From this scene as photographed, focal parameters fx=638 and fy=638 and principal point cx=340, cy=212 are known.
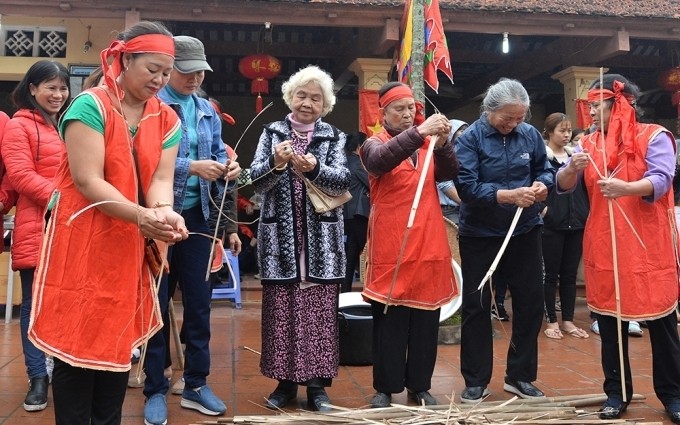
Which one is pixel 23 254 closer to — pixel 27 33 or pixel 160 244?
pixel 160 244

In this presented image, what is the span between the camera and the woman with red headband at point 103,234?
1.95 m

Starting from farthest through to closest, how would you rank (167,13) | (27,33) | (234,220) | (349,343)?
(27,33) < (167,13) < (349,343) < (234,220)

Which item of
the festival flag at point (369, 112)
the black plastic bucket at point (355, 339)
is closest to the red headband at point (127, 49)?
the black plastic bucket at point (355, 339)

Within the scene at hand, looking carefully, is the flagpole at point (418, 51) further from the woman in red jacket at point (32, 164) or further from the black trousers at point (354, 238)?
the woman in red jacket at point (32, 164)

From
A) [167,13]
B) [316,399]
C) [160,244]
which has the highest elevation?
[167,13]

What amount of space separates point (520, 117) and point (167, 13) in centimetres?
510

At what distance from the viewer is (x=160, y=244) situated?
2.22m

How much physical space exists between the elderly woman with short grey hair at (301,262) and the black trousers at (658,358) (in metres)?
1.35

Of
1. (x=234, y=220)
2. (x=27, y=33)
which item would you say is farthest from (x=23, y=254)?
(x=27, y=33)

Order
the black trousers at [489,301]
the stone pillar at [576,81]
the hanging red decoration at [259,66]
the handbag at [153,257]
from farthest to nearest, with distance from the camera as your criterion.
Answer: the stone pillar at [576,81]
the hanging red decoration at [259,66]
the black trousers at [489,301]
the handbag at [153,257]

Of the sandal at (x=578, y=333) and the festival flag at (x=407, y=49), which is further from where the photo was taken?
the festival flag at (x=407, y=49)

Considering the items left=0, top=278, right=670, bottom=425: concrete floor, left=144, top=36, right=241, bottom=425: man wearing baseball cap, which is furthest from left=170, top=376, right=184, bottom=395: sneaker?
left=144, top=36, right=241, bottom=425: man wearing baseball cap

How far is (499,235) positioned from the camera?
3.30 metres

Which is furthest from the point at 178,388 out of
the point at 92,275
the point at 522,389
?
the point at 522,389
